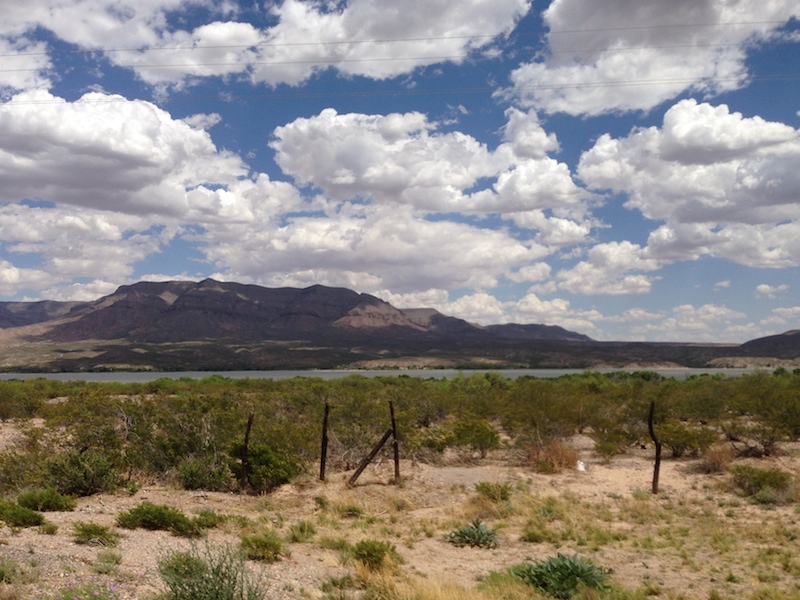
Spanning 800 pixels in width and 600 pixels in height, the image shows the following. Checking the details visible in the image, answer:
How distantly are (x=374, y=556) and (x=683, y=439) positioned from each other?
19436 mm

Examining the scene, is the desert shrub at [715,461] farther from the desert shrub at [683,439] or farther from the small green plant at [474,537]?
the small green plant at [474,537]

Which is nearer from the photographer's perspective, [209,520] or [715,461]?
[209,520]

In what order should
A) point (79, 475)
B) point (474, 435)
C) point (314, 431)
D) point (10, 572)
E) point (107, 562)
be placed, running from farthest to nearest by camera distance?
point (474, 435)
point (314, 431)
point (79, 475)
point (107, 562)
point (10, 572)

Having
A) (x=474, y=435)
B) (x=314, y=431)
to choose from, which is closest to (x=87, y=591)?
(x=314, y=431)

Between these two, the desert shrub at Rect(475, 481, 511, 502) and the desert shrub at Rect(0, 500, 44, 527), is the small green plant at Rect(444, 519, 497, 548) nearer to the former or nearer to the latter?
the desert shrub at Rect(475, 481, 511, 502)

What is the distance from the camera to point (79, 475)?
17.7 metres

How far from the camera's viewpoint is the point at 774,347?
7210 inches

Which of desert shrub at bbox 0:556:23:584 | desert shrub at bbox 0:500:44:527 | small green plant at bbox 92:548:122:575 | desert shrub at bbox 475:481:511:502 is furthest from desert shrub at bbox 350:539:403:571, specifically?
desert shrub at bbox 475:481:511:502

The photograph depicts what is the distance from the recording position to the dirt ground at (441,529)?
1001cm

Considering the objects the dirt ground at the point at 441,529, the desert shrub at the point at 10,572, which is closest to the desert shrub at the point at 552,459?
the dirt ground at the point at 441,529

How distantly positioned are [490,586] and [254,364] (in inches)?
6848

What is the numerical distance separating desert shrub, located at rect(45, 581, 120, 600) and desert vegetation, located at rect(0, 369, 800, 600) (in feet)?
0.19

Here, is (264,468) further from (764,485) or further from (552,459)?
(764,485)

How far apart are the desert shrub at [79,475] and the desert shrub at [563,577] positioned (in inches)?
508
